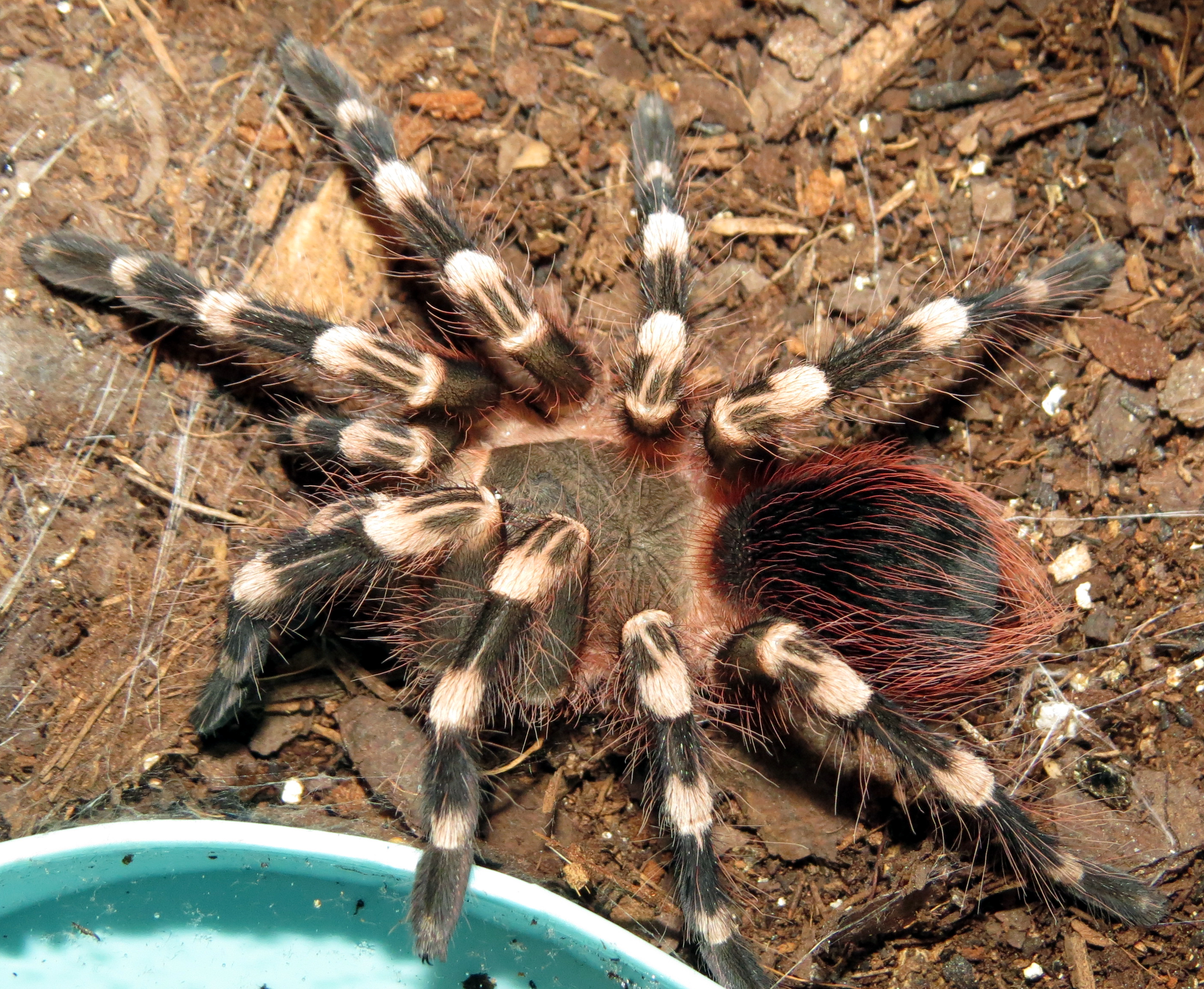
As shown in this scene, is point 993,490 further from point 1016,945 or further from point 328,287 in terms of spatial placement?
point 328,287

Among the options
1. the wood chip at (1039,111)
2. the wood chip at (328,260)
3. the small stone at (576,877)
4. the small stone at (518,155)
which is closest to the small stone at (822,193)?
the wood chip at (1039,111)

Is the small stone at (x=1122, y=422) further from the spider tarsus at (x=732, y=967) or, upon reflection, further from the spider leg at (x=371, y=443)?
the spider leg at (x=371, y=443)

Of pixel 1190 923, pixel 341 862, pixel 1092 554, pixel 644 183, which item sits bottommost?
pixel 341 862

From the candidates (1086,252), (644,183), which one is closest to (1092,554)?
(1086,252)

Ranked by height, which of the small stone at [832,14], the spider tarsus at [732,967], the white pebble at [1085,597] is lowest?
the spider tarsus at [732,967]

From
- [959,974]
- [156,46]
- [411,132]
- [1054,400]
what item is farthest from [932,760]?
[156,46]

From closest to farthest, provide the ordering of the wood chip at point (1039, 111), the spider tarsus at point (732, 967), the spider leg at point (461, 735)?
the spider leg at point (461, 735)
the spider tarsus at point (732, 967)
the wood chip at point (1039, 111)

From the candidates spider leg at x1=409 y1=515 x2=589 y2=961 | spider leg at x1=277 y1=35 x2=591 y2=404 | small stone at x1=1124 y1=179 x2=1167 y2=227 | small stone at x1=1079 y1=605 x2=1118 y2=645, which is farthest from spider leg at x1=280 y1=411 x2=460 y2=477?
small stone at x1=1124 y1=179 x2=1167 y2=227
